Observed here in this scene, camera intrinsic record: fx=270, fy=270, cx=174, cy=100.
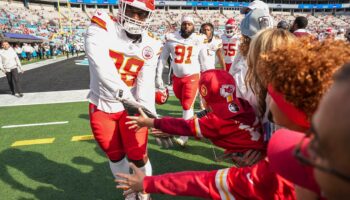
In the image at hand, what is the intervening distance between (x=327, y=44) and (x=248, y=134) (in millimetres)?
748

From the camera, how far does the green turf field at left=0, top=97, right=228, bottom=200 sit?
2.99 m

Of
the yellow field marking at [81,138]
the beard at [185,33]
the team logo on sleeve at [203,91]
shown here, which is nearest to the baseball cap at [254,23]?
the team logo on sleeve at [203,91]

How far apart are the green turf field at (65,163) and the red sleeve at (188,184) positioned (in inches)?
69.9

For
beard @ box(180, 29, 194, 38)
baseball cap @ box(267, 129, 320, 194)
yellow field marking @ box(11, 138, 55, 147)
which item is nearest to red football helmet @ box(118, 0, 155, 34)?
baseball cap @ box(267, 129, 320, 194)

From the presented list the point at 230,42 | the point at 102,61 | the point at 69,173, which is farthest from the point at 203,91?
the point at 230,42

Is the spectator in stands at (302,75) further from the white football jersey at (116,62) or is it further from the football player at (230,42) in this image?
the football player at (230,42)

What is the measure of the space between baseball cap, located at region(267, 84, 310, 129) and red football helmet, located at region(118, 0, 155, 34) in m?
1.54

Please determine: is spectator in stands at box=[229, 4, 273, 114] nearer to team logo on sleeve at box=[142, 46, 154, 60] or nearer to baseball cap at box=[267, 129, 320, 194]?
team logo on sleeve at box=[142, 46, 154, 60]

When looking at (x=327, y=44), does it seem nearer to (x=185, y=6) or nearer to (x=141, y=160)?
(x=141, y=160)

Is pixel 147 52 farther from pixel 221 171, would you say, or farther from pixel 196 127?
pixel 221 171

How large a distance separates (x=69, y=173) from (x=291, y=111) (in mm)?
3111

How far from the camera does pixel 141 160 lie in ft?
8.38

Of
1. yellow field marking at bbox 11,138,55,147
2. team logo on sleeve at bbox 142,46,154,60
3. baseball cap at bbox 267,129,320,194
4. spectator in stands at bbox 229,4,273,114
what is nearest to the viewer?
baseball cap at bbox 267,129,320,194

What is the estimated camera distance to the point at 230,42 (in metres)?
6.28
